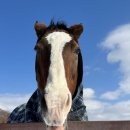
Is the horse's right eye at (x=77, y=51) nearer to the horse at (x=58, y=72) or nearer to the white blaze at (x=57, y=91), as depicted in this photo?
the horse at (x=58, y=72)

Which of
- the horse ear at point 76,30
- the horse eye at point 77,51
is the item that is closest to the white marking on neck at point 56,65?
the horse eye at point 77,51

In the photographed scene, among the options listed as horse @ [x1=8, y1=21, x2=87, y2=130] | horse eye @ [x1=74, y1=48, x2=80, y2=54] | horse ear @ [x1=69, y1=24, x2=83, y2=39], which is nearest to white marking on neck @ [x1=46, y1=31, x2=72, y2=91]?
horse @ [x1=8, y1=21, x2=87, y2=130]

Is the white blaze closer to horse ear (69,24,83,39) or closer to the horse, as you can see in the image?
the horse

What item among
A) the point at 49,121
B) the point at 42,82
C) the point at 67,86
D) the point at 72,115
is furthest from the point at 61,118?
the point at 72,115

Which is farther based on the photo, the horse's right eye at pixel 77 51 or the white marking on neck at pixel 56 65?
the horse's right eye at pixel 77 51

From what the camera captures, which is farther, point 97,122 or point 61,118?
point 97,122

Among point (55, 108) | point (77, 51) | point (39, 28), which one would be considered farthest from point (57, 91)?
point (39, 28)

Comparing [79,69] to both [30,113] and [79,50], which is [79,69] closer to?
[79,50]

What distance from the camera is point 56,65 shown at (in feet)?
14.2

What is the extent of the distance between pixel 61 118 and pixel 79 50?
1.12 meters

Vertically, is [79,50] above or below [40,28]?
below

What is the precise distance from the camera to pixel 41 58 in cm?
472

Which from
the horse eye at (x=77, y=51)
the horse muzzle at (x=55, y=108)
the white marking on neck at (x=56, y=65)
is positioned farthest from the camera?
the horse eye at (x=77, y=51)

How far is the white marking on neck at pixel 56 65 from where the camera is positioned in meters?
4.21
